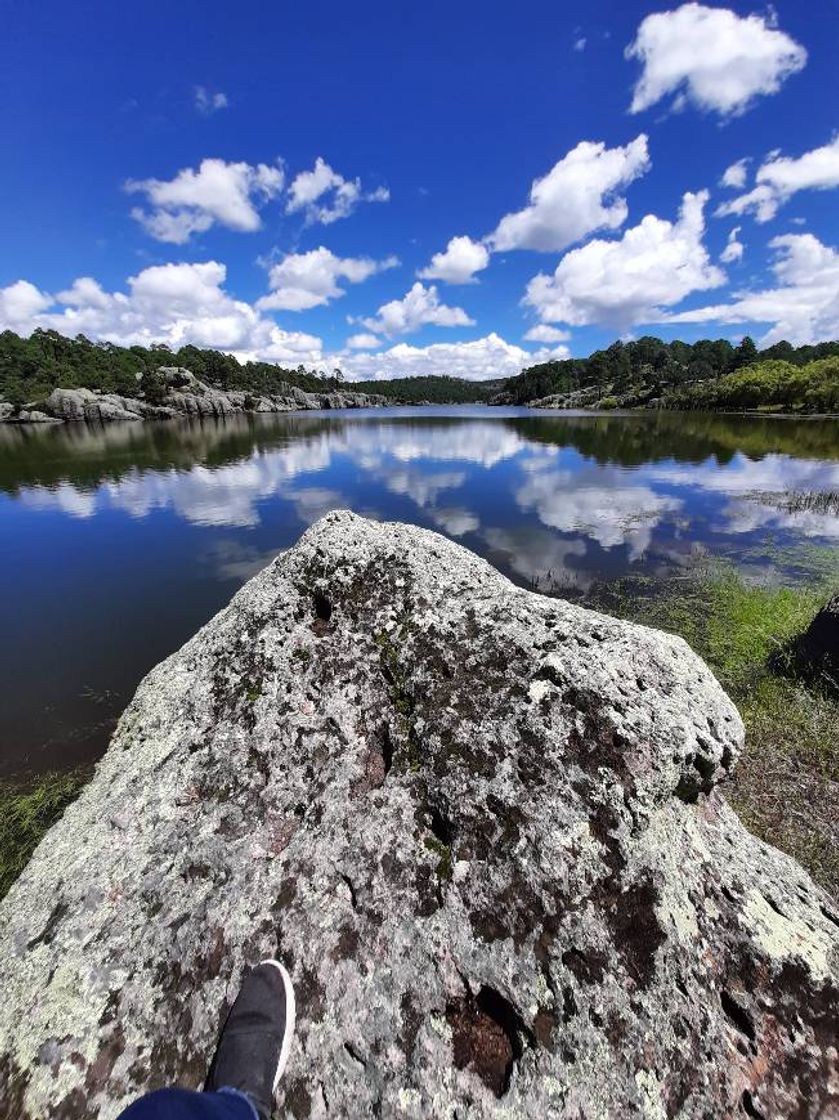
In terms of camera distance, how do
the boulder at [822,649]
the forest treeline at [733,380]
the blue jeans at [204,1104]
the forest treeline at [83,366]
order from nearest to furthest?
the blue jeans at [204,1104] → the boulder at [822,649] → the forest treeline at [733,380] → the forest treeline at [83,366]

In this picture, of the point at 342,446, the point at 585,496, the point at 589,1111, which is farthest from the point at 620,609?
the point at 342,446

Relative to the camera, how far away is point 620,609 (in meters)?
15.3

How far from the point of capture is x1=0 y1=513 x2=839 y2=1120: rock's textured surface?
288cm

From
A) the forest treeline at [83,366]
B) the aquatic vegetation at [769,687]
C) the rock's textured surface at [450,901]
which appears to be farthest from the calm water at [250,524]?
the forest treeline at [83,366]

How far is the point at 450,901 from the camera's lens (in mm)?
3490

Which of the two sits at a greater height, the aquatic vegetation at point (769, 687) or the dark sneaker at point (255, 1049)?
the dark sneaker at point (255, 1049)

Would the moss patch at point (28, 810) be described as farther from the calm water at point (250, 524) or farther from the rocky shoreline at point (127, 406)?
the rocky shoreline at point (127, 406)

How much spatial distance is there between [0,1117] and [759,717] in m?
10.9

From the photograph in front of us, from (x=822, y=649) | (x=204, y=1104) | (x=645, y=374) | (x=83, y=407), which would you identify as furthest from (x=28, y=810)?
(x=645, y=374)

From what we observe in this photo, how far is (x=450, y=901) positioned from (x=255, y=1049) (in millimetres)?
1492

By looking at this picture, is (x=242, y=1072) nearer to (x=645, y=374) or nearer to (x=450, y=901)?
(x=450, y=901)

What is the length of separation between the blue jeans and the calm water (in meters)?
9.04

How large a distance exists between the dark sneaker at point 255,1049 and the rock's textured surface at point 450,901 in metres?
0.11

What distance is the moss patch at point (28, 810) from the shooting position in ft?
25.0
